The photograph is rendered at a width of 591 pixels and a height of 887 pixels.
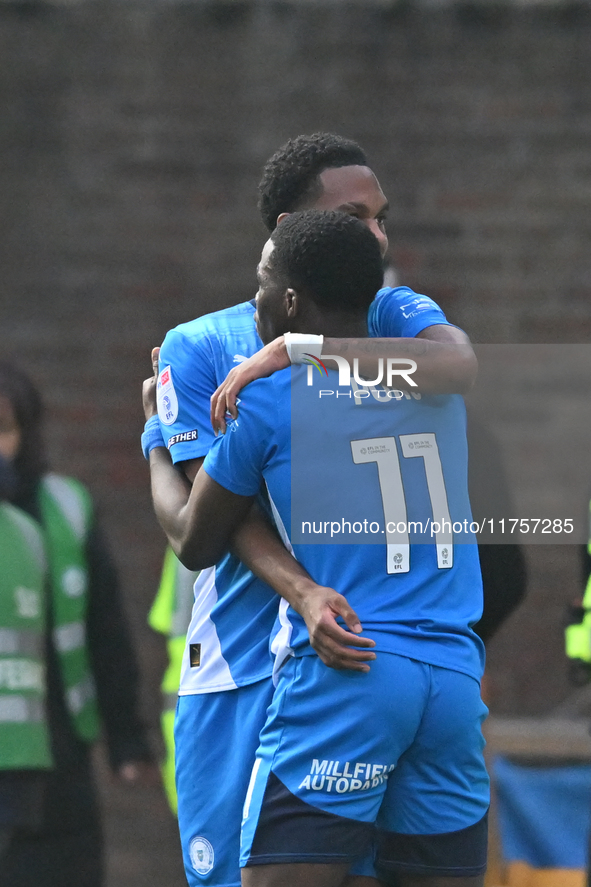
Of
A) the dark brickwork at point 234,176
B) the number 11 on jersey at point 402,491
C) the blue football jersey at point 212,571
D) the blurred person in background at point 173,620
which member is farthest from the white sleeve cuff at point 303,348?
the dark brickwork at point 234,176

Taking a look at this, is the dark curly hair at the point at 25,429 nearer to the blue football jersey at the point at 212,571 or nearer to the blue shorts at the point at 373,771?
the blue football jersey at the point at 212,571

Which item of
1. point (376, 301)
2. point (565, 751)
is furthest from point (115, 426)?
point (376, 301)

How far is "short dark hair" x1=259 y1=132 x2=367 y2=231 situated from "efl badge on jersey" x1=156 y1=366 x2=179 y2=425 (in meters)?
0.45

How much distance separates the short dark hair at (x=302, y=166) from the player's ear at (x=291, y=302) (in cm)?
40

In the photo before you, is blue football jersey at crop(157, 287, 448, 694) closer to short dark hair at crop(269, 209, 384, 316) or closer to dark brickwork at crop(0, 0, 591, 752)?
short dark hair at crop(269, 209, 384, 316)

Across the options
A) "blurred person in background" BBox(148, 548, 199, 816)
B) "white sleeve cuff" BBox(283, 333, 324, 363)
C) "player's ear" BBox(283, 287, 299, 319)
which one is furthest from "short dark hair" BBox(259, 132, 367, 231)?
"blurred person in background" BBox(148, 548, 199, 816)

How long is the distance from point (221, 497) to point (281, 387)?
21 cm

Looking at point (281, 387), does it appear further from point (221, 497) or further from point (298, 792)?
point (298, 792)

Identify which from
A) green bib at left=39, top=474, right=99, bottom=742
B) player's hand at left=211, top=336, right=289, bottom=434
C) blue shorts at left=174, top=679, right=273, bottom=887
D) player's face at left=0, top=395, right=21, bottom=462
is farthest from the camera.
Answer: player's face at left=0, top=395, right=21, bottom=462

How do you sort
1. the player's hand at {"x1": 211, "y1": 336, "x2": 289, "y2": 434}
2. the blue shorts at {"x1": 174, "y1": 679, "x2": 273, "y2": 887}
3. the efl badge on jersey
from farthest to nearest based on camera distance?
A: 1. the efl badge on jersey
2. the blue shorts at {"x1": 174, "y1": 679, "x2": 273, "y2": 887}
3. the player's hand at {"x1": 211, "y1": 336, "x2": 289, "y2": 434}

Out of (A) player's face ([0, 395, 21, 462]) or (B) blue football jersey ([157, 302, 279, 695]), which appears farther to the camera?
(A) player's face ([0, 395, 21, 462])

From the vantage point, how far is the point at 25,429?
419 centimetres

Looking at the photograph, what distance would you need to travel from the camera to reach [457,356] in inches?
79.6

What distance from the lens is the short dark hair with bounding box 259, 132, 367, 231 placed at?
2.36 meters
